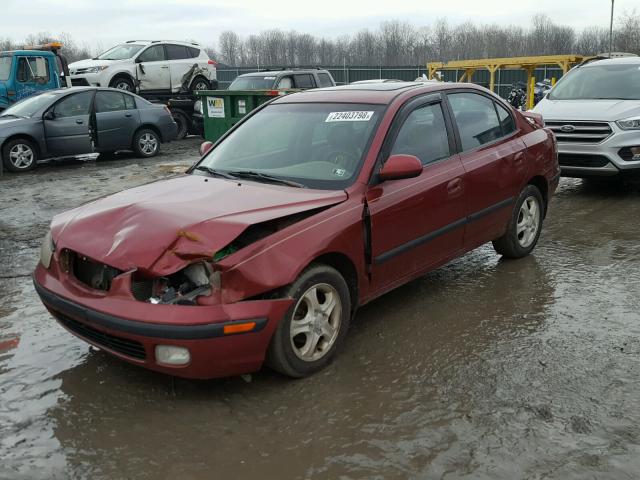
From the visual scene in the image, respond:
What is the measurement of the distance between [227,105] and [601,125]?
737 cm

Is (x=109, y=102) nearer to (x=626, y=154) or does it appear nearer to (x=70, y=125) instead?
(x=70, y=125)

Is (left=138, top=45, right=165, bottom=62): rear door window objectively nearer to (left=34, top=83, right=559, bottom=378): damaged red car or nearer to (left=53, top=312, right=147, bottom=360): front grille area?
(left=34, top=83, right=559, bottom=378): damaged red car

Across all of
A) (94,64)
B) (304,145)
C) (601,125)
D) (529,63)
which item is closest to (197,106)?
(94,64)

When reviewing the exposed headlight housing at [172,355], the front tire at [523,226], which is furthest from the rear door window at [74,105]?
the exposed headlight housing at [172,355]

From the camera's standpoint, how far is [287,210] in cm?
353

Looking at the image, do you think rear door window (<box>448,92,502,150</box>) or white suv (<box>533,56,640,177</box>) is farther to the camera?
white suv (<box>533,56,640,177</box>)

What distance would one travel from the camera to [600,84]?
30.9 ft

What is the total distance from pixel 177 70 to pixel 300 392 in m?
16.6

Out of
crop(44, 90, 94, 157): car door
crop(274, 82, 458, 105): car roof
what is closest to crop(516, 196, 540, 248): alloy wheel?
crop(274, 82, 458, 105): car roof

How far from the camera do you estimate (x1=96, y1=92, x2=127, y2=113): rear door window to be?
12.8m

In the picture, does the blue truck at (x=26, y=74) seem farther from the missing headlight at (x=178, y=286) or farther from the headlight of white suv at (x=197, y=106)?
the missing headlight at (x=178, y=286)

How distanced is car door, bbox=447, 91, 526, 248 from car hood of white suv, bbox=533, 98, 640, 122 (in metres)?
3.49

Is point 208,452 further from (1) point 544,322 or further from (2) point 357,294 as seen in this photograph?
(1) point 544,322

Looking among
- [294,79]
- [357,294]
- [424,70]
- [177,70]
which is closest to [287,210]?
[357,294]
